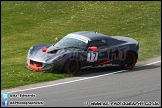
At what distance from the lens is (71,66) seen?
15742 millimetres

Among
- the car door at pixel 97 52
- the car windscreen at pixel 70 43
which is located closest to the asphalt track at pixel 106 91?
the car door at pixel 97 52

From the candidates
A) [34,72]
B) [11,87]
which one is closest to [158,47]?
[34,72]

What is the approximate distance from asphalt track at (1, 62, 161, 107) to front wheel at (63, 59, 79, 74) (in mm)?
550

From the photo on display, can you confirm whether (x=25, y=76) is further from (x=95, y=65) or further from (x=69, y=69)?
(x=95, y=65)

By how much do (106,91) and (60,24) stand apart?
1715 centimetres

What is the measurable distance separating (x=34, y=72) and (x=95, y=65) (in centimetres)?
229

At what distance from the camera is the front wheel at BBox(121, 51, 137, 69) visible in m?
16.9

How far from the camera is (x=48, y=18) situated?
3231 centimetres

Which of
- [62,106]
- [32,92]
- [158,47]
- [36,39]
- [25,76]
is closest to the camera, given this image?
[62,106]

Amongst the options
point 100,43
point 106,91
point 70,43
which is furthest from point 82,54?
point 106,91

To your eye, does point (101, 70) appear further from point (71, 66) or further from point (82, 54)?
point (71, 66)

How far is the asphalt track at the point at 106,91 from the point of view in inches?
471

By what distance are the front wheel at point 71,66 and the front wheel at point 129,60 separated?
2.04 meters

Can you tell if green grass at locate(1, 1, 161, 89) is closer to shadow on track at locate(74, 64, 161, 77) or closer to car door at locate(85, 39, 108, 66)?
shadow on track at locate(74, 64, 161, 77)
